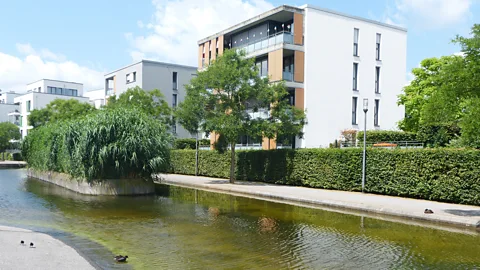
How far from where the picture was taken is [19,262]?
7379 mm

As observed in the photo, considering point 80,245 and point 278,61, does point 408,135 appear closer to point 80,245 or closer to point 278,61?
point 278,61

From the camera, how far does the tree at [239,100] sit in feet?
84.0

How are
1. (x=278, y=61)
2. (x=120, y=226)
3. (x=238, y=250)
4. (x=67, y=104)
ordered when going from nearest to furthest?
(x=238, y=250), (x=120, y=226), (x=278, y=61), (x=67, y=104)

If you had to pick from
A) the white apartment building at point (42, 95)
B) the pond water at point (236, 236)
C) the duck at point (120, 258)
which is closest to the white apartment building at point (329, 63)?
the pond water at point (236, 236)

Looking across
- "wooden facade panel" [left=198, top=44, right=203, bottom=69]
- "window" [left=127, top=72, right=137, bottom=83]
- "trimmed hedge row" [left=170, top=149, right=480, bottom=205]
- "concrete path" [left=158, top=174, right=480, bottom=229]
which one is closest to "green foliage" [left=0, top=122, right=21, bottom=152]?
"window" [left=127, top=72, right=137, bottom=83]

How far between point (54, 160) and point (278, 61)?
17.2 metres

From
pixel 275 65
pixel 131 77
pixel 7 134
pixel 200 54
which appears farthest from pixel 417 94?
pixel 7 134

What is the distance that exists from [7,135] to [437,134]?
64788mm

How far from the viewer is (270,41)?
117 feet

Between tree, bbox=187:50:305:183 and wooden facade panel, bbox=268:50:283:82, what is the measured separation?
7.47 metres

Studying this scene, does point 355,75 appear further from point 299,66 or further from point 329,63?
point 299,66

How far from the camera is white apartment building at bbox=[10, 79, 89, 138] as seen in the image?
79.8m

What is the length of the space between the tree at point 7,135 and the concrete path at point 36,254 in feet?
224

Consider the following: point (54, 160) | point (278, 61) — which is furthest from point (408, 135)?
point (54, 160)
